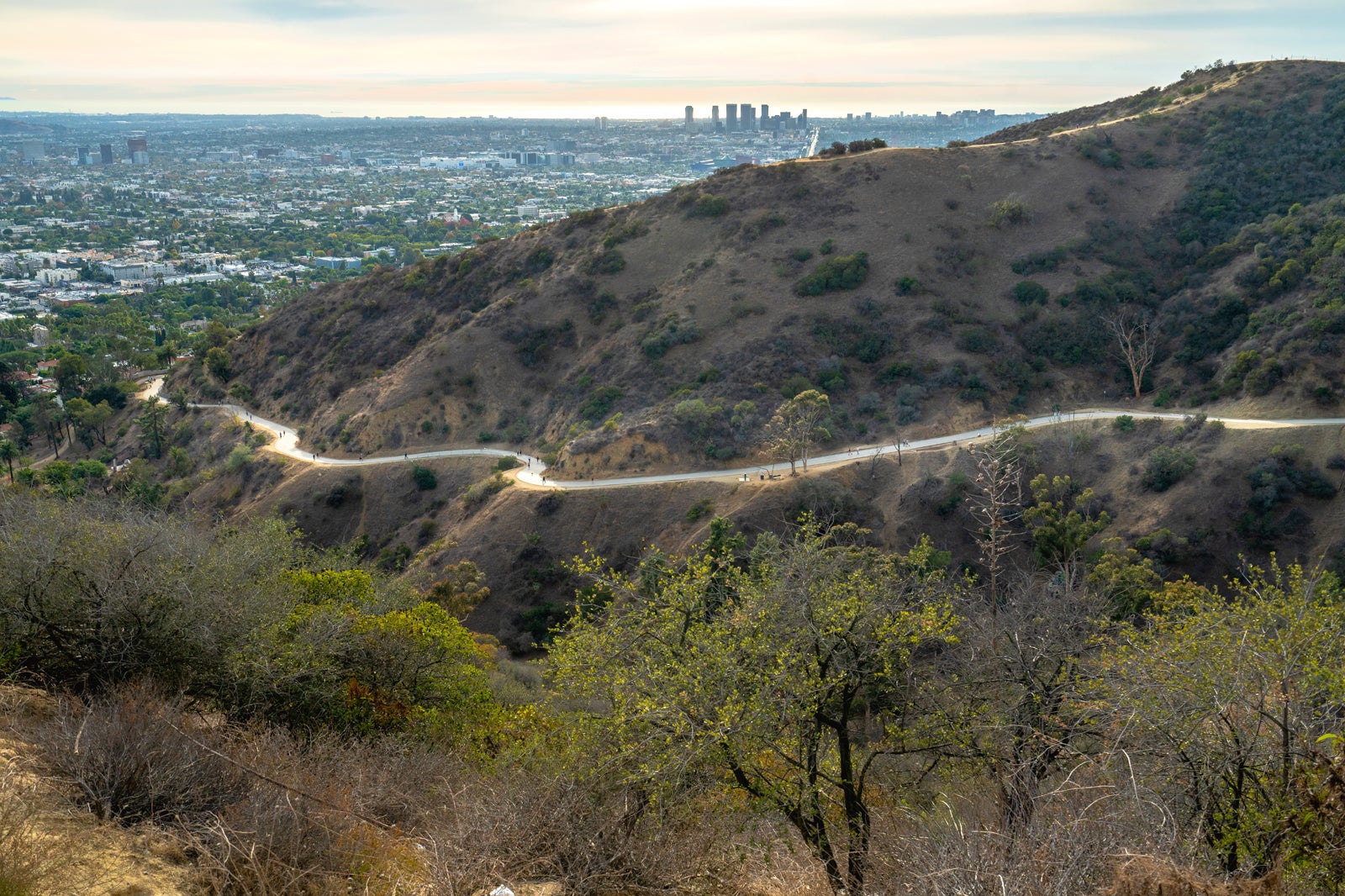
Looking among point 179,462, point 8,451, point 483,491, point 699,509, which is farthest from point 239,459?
point 699,509

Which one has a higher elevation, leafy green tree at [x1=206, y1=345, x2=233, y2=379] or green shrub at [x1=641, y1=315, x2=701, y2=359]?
green shrub at [x1=641, y1=315, x2=701, y2=359]

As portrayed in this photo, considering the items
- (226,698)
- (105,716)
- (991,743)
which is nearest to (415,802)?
(105,716)

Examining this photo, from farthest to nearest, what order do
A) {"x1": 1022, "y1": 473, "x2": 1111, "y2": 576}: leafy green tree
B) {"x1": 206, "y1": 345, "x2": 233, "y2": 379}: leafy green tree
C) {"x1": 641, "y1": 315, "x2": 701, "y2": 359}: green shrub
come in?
{"x1": 206, "y1": 345, "x2": 233, "y2": 379}: leafy green tree < {"x1": 641, "y1": 315, "x2": 701, "y2": 359}: green shrub < {"x1": 1022, "y1": 473, "x2": 1111, "y2": 576}: leafy green tree

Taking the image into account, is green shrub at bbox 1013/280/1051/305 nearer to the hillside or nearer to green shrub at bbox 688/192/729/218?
the hillside

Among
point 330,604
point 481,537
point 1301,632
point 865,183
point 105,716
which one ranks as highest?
point 865,183

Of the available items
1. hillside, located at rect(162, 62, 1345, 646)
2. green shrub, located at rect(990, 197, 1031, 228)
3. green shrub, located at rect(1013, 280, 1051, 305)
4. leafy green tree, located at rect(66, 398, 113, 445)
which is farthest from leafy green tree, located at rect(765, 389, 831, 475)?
leafy green tree, located at rect(66, 398, 113, 445)

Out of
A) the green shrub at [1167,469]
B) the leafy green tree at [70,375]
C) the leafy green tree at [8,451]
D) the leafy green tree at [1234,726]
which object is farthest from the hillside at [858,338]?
the leafy green tree at [1234,726]

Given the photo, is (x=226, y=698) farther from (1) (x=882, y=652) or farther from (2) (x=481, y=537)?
(2) (x=481, y=537)
